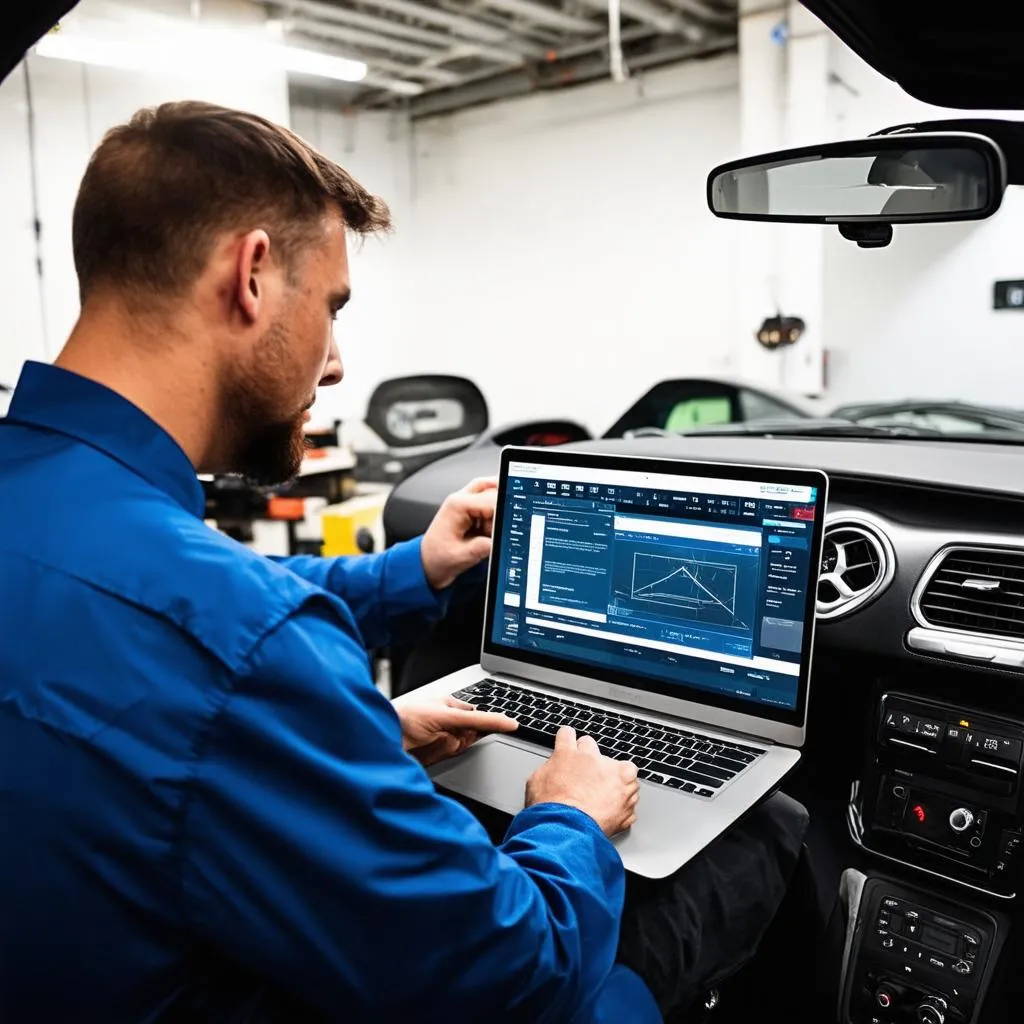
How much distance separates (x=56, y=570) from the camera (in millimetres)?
734

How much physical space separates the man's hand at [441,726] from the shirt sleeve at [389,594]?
0.34 meters

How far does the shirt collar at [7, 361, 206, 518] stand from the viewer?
2.69 ft

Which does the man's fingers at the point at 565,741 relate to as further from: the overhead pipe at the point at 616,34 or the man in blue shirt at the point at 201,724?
the overhead pipe at the point at 616,34

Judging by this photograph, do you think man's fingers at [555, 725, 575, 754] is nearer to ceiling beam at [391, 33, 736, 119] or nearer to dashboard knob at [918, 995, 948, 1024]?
dashboard knob at [918, 995, 948, 1024]

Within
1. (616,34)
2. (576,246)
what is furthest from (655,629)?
(576,246)

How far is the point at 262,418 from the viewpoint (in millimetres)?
978

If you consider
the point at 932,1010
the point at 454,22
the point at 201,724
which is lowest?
the point at 932,1010

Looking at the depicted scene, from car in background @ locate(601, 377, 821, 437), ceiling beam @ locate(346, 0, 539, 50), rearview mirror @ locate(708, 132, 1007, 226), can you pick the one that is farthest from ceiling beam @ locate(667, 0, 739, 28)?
rearview mirror @ locate(708, 132, 1007, 226)

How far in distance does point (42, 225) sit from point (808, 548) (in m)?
5.86

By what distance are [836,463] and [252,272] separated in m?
1.08

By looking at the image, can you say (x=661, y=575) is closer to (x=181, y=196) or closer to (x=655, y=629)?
(x=655, y=629)

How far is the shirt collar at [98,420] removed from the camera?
820 mm

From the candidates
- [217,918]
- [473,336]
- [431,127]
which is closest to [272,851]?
[217,918]

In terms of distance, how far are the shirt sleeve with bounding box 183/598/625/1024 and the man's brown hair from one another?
35 centimetres
